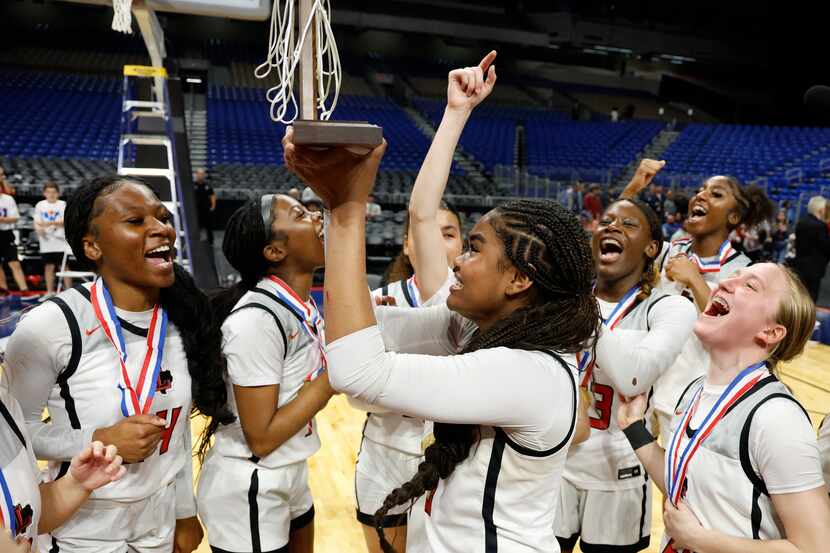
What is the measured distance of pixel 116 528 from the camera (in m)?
1.62

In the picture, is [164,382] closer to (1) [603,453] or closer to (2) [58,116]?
(1) [603,453]

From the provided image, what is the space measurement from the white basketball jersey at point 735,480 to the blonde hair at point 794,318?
14 centimetres

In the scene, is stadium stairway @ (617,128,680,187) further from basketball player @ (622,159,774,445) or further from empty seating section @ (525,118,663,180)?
basketball player @ (622,159,774,445)

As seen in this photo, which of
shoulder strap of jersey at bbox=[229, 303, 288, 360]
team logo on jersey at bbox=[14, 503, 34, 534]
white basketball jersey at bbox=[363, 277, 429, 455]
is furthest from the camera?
white basketball jersey at bbox=[363, 277, 429, 455]

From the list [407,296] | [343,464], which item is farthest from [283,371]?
[343,464]

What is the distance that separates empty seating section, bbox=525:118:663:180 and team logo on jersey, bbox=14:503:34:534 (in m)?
13.7

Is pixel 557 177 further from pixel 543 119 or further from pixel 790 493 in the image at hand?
pixel 790 493

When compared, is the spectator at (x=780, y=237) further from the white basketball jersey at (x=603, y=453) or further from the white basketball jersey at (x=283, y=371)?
the white basketball jersey at (x=283, y=371)

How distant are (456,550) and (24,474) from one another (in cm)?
84

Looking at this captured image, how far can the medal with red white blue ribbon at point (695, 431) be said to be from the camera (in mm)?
1511

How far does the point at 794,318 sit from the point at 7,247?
8.35 meters

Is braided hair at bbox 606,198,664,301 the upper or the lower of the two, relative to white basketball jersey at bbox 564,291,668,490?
upper

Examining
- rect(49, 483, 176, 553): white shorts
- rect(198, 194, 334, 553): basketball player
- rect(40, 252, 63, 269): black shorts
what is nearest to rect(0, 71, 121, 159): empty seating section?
rect(40, 252, 63, 269): black shorts

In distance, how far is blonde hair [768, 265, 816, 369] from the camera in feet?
5.15
